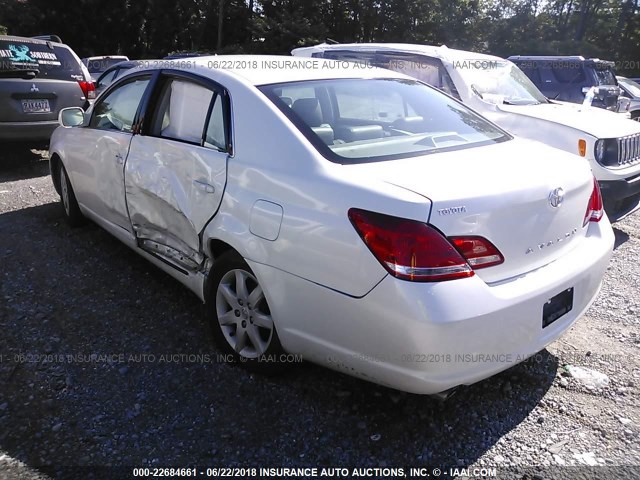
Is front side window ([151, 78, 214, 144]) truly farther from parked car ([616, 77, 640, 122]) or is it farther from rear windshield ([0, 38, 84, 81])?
parked car ([616, 77, 640, 122])

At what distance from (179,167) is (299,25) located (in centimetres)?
2500

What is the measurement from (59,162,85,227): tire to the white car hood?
4.43m

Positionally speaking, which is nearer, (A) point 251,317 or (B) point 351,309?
(B) point 351,309

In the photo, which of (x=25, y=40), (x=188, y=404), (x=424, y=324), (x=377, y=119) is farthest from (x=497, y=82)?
(x=25, y=40)

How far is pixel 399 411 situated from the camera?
2742 millimetres

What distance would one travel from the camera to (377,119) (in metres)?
3.33

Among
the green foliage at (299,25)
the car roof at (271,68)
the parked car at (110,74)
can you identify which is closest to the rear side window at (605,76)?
the car roof at (271,68)

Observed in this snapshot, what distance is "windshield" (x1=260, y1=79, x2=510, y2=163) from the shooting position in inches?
111

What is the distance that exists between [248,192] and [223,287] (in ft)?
1.95

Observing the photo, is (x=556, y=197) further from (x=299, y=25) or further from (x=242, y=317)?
(x=299, y=25)

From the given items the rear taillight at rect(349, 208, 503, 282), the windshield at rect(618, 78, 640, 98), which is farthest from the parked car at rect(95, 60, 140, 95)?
the windshield at rect(618, 78, 640, 98)

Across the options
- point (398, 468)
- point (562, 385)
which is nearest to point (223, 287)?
point (398, 468)

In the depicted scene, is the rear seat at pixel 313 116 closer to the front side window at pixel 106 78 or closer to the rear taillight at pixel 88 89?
the rear taillight at pixel 88 89

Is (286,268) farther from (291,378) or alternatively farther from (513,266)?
(513,266)
